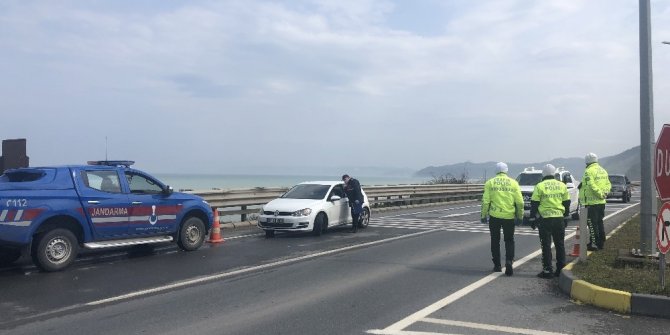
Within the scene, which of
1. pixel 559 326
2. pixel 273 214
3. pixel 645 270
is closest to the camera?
pixel 559 326

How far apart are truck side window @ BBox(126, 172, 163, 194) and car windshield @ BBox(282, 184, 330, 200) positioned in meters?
5.28

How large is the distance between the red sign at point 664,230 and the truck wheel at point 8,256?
9822 mm

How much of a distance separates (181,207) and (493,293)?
6805 mm

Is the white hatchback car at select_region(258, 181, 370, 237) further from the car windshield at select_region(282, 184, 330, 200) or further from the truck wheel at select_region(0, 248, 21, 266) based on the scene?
the truck wheel at select_region(0, 248, 21, 266)

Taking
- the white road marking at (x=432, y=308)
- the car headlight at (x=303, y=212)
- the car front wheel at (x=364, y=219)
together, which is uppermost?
the car headlight at (x=303, y=212)

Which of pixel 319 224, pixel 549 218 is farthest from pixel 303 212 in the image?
pixel 549 218

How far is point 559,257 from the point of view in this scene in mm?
9477

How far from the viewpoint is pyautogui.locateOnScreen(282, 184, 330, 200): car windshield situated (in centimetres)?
1653

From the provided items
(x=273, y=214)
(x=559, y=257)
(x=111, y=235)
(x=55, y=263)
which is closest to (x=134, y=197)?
(x=111, y=235)

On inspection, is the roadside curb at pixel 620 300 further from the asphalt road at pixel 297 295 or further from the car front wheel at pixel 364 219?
the car front wheel at pixel 364 219

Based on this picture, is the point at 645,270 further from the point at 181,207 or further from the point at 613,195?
the point at 613,195

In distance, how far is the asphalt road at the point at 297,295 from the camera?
6.35 metres

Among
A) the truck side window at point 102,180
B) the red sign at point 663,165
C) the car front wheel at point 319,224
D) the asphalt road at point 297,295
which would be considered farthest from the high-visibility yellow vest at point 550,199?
the truck side window at point 102,180

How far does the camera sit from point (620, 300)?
7008 millimetres
